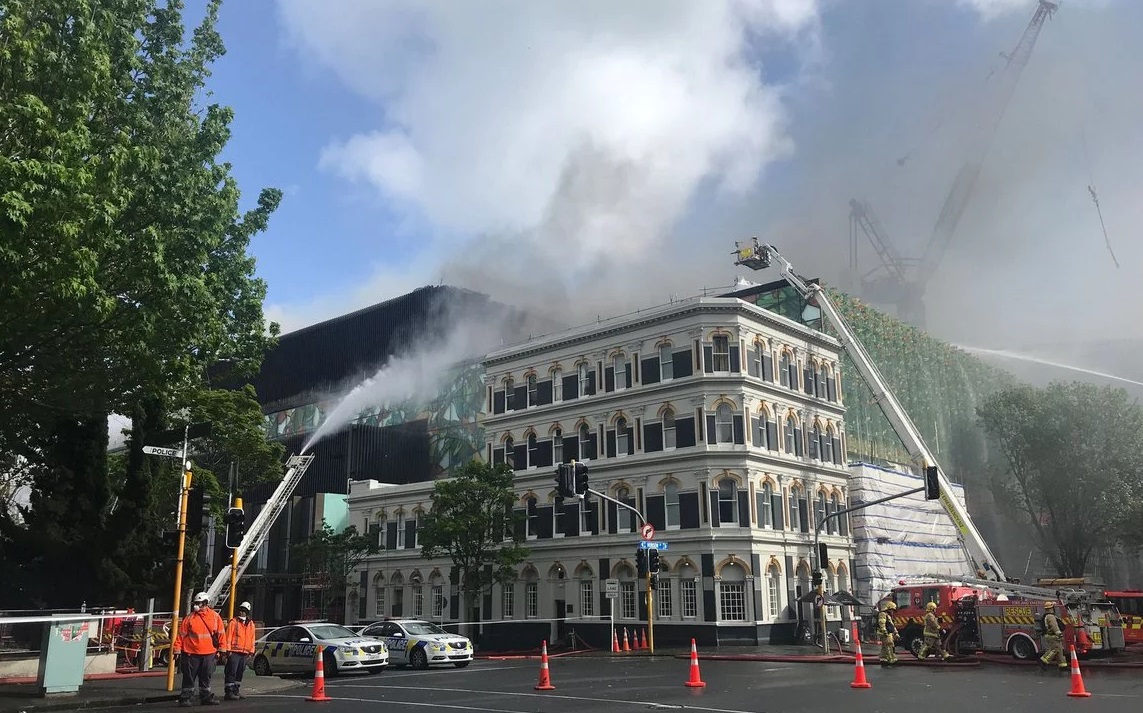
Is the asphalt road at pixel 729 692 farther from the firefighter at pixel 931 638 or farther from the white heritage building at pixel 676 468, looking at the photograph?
the white heritage building at pixel 676 468

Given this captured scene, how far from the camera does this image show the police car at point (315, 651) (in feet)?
86.9

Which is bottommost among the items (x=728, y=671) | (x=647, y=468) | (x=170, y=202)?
(x=728, y=671)

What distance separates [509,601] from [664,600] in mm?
10565

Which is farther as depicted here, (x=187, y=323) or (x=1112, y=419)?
(x=1112, y=419)

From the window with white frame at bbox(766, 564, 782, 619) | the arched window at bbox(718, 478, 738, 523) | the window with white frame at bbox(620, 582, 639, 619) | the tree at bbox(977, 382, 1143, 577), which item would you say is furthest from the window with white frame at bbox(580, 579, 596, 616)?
the tree at bbox(977, 382, 1143, 577)

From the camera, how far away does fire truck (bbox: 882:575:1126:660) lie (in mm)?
30156

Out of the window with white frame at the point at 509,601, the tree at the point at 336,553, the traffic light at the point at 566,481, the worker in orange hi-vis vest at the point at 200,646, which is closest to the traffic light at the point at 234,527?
the worker in orange hi-vis vest at the point at 200,646

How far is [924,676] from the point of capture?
79.0 feet

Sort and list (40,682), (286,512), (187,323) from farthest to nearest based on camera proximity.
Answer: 1. (286,512)
2. (187,323)
3. (40,682)

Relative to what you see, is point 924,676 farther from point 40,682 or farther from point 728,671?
point 40,682

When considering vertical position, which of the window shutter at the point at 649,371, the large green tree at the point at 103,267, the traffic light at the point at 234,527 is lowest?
the traffic light at the point at 234,527

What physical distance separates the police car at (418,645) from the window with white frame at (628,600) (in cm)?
1653

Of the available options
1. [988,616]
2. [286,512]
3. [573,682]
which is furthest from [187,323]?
[286,512]

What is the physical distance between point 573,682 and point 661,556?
22.2 metres
